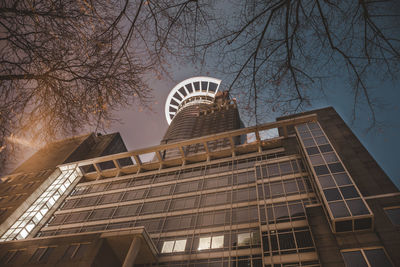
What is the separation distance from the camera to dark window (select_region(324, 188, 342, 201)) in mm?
17678

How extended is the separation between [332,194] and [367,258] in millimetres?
5022

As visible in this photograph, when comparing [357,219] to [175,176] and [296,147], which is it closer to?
[296,147]

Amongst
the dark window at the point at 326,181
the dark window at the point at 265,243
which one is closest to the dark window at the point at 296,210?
the dark window at the point at 326,181

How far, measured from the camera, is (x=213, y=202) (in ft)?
87.2

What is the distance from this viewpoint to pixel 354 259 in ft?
46.6

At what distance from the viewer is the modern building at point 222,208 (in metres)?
16.0

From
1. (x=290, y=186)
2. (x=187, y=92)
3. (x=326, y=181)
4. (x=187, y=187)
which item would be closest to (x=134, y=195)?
(x=187, y=187)

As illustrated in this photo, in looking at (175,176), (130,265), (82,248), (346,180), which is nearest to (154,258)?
(130,265)

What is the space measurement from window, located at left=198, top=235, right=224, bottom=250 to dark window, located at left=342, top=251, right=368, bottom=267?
10141 millimetres

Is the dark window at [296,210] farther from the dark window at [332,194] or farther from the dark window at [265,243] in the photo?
the dark window at [265,243]

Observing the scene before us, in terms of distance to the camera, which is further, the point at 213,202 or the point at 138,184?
the point at 138,184

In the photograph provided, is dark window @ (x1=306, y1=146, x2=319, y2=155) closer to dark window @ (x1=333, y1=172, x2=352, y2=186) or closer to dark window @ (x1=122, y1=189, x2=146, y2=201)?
dark window @ (x1=333, y1=172, x2=352, y2=186)

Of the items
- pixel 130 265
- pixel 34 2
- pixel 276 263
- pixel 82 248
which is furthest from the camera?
pixel 82 248

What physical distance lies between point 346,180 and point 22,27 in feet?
74.7
